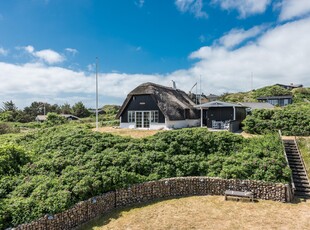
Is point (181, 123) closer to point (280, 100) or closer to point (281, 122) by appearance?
point (281, 122)

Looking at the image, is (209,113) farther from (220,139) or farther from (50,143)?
(50,143)

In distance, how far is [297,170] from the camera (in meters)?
13.1

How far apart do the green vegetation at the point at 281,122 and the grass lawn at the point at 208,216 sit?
8.61 m

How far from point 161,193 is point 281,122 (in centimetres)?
1237

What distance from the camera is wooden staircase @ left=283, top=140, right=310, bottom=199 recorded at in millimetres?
11688

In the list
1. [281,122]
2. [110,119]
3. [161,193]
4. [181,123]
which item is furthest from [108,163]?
[110,119]

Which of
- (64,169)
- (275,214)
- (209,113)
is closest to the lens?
(275,214)

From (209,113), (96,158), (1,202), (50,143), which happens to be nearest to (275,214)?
(96,158)

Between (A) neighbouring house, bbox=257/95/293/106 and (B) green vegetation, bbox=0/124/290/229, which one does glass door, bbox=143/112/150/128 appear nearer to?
(B) green vegetation, bbox=0/124/290/229

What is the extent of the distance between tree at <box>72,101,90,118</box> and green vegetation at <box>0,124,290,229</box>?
48270mm

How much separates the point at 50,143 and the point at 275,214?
490 inches

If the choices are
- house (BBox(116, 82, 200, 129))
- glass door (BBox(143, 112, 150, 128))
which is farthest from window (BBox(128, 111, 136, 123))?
glass door (BBox(143, 112, 150, 128))

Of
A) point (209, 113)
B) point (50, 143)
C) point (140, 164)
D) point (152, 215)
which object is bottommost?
point (152, 215)

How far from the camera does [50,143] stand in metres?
14.2
